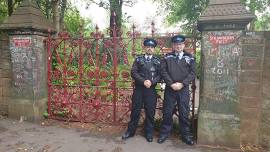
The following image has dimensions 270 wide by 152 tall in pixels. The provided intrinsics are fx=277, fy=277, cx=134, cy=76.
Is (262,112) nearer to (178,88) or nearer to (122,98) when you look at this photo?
(178,88)

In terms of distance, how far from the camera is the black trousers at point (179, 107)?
16.7 ft

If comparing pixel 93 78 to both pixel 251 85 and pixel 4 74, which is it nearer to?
pixel 4 74

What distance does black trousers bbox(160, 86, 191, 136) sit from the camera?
201 inches

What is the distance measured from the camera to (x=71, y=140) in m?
5.36

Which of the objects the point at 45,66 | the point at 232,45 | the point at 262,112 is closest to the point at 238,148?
the point at 262,112

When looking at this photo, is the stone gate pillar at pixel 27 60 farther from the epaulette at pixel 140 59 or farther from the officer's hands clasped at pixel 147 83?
the officer's hands clasped at pixel 147 83

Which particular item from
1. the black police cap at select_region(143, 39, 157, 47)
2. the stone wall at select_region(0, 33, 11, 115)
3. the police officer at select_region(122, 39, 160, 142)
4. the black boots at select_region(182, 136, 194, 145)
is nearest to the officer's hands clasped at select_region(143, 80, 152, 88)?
the police officer at select_region(122, 39, 160, 142)

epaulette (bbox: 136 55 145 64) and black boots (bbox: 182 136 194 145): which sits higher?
epaulette (bbox: 136 55 145 64)

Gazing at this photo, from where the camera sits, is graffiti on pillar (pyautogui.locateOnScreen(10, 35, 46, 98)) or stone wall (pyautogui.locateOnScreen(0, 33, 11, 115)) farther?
stone wall (pyautogui.locateOnScreen(0, 33, 11, 115))

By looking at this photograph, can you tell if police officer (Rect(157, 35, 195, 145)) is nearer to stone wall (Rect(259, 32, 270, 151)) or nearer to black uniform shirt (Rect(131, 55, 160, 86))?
black uniform shirt (Rect(131, 55, 160, 86))

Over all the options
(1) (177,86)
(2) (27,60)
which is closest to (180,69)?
(1) (177,86)

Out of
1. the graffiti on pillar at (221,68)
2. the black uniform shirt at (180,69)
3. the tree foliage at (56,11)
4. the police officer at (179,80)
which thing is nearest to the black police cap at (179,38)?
the police officer at (179,80)

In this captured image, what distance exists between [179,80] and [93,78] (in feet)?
7.31

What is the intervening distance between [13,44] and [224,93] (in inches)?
185
